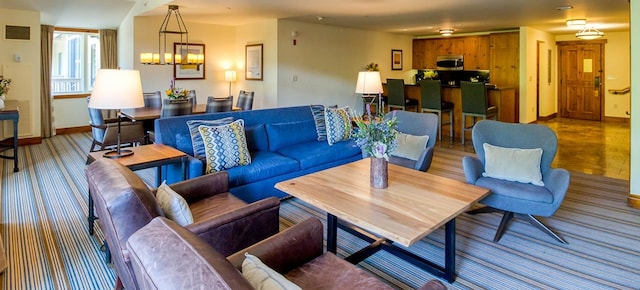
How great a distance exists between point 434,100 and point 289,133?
12.5ft

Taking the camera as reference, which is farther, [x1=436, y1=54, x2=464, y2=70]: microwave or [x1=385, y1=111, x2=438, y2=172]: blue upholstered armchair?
[x1=436, y1=54, x2=464, y2=70]: microwave

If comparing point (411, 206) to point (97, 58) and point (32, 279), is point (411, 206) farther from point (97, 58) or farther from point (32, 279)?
point (97, 58)

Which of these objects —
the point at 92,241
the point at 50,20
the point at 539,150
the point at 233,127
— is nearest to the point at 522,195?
the point at 539,150

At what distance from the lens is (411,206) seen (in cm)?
228

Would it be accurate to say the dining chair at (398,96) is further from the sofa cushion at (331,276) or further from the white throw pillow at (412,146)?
the sofa cushion at (331,276)

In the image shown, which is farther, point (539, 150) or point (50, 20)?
point (50, 20)

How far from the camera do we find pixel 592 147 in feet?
21.3

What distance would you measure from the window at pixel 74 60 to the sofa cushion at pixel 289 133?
6.16 m

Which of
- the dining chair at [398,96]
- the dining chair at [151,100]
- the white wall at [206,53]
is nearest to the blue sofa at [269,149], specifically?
the dining chair at [151,100]

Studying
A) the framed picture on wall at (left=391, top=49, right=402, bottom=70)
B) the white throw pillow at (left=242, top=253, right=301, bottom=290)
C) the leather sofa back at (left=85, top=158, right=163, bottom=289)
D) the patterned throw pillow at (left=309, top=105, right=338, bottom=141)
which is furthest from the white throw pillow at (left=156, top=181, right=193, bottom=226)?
the framed picture on wall at (left=391, top=49, right=402, bottom=70)

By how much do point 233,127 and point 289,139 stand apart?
2.89 feet

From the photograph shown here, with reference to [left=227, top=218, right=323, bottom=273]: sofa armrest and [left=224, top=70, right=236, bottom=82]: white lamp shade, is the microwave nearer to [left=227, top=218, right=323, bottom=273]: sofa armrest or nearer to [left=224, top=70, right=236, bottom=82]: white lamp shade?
[left=224, top=70, right=236, bottom=82]: white lamp shade

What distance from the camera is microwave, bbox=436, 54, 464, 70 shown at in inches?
386

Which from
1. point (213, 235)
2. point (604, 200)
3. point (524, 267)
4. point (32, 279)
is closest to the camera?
point (213, 235)
